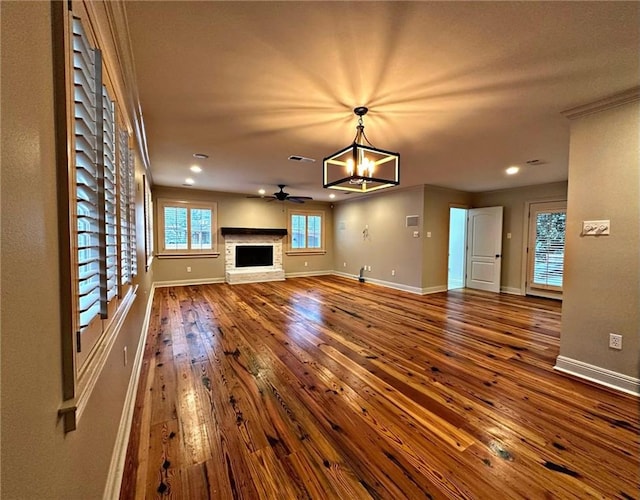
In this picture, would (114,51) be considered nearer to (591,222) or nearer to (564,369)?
(591,222)

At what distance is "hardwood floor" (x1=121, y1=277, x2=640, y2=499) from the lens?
1.48 meters

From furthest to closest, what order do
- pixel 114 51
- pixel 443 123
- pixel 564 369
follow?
1. pixel 443 123
2. pixel 564 369
3. pixel 114 51

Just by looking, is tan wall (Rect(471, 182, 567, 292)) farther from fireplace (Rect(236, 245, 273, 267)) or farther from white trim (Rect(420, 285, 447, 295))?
fireplace (Rect(236, 245, 273, 267))

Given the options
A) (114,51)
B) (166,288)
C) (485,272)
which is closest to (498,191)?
(485,272)

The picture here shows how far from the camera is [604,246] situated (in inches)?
97.7

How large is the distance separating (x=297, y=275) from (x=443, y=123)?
21.2ft

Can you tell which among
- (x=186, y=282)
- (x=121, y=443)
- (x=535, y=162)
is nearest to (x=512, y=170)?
(x=535, y=162)

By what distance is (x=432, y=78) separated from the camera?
2.14 meters

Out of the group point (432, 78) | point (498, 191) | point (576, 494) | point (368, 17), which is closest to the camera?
point (576, 494)

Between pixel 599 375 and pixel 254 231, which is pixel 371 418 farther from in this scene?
pixel 254 231

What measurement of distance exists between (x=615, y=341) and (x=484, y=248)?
469 centimetres

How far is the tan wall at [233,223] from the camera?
695 centimetres

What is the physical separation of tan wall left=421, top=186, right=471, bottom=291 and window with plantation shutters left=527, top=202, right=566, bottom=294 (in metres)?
1.67

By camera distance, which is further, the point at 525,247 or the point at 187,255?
the point at 187,255
